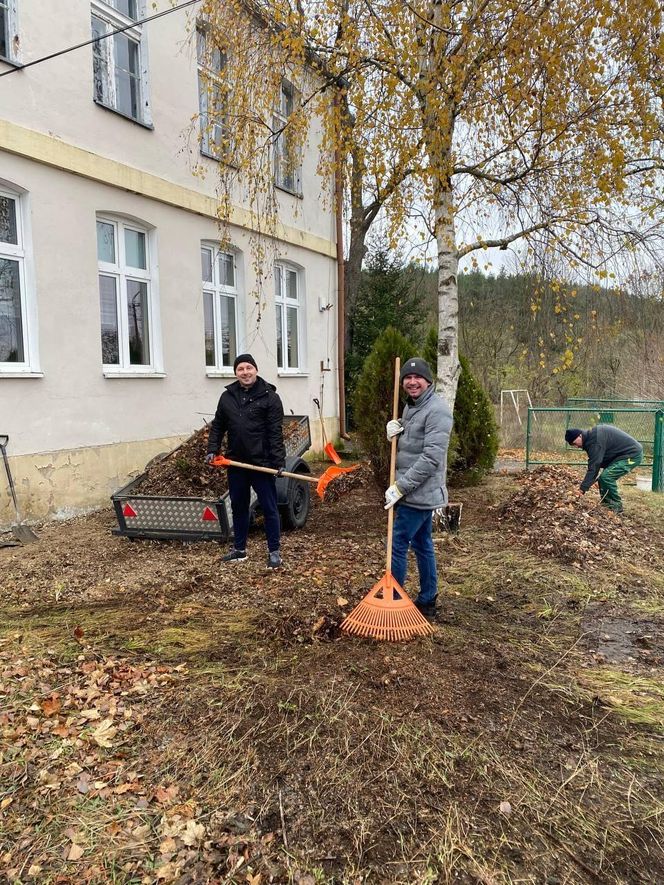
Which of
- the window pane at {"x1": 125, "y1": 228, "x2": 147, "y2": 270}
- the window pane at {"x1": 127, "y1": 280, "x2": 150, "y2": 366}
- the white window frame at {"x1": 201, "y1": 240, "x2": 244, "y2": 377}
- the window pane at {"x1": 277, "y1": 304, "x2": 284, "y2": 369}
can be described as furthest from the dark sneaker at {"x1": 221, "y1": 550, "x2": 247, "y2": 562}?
the window pane at {"x1": 277, "y1": 304, "x2": 284, "y2": 369}

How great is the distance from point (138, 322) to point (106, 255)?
0.97 m

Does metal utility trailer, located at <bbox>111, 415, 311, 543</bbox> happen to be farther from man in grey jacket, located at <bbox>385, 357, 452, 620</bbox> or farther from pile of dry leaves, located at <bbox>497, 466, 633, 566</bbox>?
pile of dry leaves, located at <bbox>497, 466, 633, 566</bbox>

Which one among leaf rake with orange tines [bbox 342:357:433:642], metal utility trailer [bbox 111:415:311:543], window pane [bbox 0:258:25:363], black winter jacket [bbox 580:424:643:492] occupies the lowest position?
leaf rake with orange tines [bbox 342:357:433:642]

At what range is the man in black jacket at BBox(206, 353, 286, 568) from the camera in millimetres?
5344

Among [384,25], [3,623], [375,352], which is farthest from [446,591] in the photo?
[384,25]

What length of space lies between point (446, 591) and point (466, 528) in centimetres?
207

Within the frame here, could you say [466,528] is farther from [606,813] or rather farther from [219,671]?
[606,813]

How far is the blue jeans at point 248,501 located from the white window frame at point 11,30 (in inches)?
205

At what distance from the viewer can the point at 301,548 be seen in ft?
19.7

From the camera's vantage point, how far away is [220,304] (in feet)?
33.4

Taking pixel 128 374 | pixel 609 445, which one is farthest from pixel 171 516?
pixel 609 445

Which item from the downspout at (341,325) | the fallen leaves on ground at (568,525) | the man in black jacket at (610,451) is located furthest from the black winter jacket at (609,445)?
the downspout at (341,325)

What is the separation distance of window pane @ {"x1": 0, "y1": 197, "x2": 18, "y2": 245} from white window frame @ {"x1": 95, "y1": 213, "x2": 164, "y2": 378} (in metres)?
1.10

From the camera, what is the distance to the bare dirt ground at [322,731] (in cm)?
218
